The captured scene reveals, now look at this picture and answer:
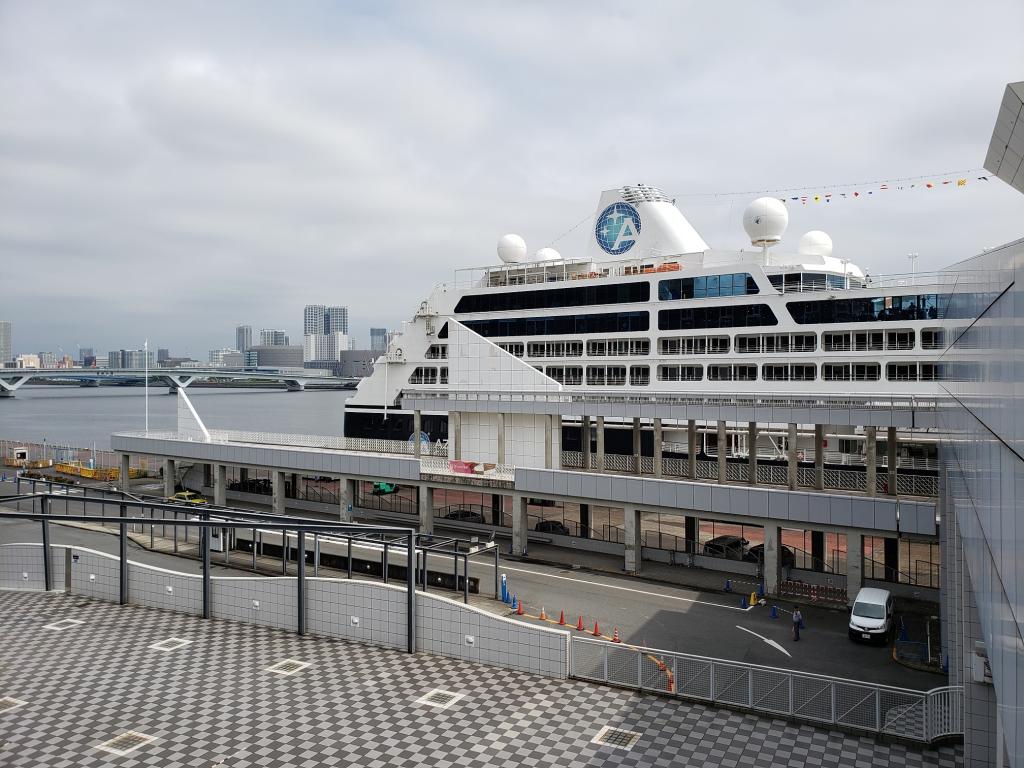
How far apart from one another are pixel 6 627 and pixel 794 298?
3445 centimetres

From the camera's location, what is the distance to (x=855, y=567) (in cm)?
2517

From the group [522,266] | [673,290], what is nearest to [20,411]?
[522,266]

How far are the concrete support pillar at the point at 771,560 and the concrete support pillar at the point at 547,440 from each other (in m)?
10.2

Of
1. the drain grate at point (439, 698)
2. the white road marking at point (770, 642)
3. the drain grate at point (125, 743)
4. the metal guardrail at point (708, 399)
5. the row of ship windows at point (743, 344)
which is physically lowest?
the white road marking at point (770, 642)

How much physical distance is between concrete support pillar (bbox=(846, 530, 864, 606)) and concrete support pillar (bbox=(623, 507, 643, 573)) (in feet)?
24.7

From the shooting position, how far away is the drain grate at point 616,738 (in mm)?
13484

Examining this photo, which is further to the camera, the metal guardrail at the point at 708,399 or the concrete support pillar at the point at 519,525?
the concrete support pillar at the point at 519,525

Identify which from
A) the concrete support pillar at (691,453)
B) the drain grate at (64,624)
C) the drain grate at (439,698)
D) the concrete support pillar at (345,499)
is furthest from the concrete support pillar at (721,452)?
the drain grate at (64,624)

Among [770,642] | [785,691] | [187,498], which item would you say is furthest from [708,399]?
[187,498]

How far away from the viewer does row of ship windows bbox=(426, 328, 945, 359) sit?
115ft

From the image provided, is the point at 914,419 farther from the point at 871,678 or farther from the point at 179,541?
the point at 179,541

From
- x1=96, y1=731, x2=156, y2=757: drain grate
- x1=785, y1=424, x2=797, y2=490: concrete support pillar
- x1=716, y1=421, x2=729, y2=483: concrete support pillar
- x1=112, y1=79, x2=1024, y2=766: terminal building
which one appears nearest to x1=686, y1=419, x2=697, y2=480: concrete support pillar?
x1=112, y1=79, x2=1024, y2=766: terminal building

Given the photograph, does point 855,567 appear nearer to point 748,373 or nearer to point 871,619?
point 871,619

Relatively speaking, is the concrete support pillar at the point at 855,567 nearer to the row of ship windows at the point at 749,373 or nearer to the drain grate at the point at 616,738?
the row of ship windows at the point at 749,373
